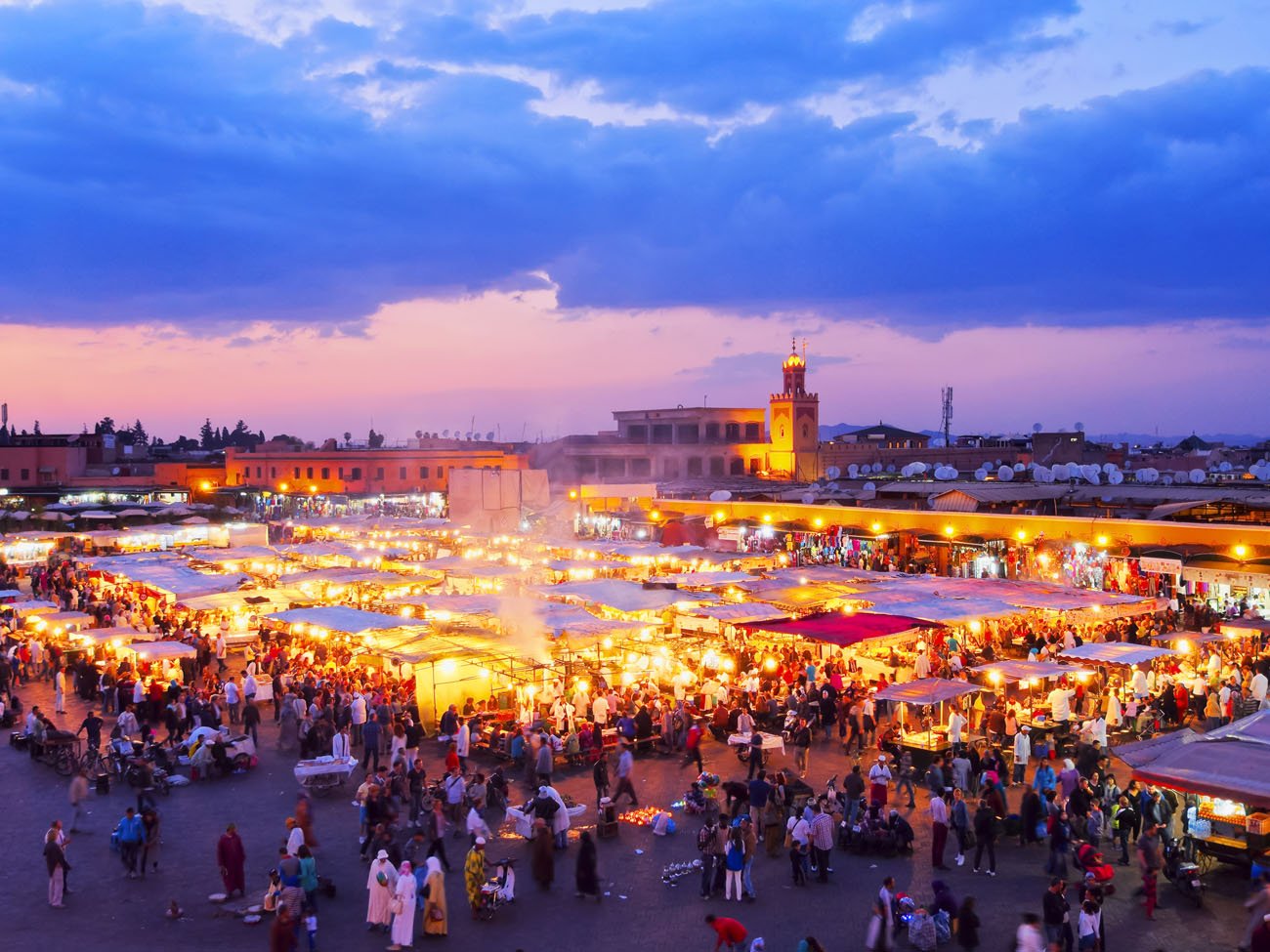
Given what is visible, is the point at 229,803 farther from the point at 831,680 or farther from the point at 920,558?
the point at 920,558

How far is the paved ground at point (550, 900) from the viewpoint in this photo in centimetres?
1005

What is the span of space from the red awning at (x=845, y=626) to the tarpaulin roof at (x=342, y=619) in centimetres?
657

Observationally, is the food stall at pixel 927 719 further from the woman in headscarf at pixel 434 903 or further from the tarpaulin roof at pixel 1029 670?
the woman in headscarf at pixel 434 903

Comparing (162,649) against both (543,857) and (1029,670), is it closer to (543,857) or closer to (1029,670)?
(543,857)

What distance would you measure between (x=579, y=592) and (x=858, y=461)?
5944 centimetres

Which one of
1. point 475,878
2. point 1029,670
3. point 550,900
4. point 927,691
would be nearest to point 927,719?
point 927,691

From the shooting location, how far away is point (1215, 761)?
10.4 m

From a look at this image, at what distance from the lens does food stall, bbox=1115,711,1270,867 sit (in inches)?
395

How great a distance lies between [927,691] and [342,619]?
1064 centimetres

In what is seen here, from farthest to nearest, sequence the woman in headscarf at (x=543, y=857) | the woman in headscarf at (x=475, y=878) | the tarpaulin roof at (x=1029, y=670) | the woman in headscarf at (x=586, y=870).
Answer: the tarpaulin roof at (x=1029, y=670) → the woman in headscarf at (x=543, y=857) → the woman in headscarf at (x=586, y=870) → the woman in headscarf at (x=475, y=878)

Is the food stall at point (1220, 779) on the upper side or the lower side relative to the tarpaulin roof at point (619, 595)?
lower

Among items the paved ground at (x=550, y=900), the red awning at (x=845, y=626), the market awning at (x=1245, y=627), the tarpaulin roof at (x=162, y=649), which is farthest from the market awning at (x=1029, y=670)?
the tarpaulin roof at (x=162, y=649)

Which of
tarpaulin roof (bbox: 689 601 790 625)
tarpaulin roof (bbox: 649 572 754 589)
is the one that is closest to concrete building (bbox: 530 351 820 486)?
tarpaulin roof (bbox: 649 572 754 589)

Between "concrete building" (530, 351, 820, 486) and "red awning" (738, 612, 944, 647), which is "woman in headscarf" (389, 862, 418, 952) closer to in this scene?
"red awning" (738, 612, 944, 647)
